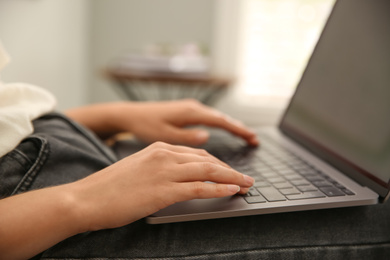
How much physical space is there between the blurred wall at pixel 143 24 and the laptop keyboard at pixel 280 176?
153 cm

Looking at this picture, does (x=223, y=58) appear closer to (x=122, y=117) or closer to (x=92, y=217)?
(x=122, y=117)

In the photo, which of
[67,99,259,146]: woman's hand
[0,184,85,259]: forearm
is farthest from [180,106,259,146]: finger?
[0,184,85,259]: forearm

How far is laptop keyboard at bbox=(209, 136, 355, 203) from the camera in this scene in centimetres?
45

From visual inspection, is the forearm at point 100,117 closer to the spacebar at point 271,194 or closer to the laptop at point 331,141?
the laptop at point 331,141

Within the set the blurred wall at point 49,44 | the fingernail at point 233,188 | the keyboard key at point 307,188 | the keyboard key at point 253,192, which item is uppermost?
the keyboard key at point 307,188

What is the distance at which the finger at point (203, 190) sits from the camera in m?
0.41

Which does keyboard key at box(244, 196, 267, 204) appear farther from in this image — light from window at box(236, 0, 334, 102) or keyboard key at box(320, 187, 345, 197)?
light from window at box(236, 0, 334, 102)

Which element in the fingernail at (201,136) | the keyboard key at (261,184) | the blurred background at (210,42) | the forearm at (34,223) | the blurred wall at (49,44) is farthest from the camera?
the blurred background at (210,42)

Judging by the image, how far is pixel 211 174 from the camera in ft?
1.42

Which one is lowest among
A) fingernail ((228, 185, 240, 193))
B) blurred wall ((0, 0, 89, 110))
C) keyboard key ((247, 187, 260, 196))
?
blurred wall ((0, 0, 89, 110))

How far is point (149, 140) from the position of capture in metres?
0.77

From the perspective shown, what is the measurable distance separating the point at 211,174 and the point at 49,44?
1325 millimetres

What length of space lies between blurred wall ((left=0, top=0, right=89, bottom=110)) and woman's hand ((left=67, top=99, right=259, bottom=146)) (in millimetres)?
409

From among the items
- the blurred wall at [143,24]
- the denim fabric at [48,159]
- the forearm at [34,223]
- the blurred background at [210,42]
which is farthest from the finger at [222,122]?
the blurred wall at [143,24]
